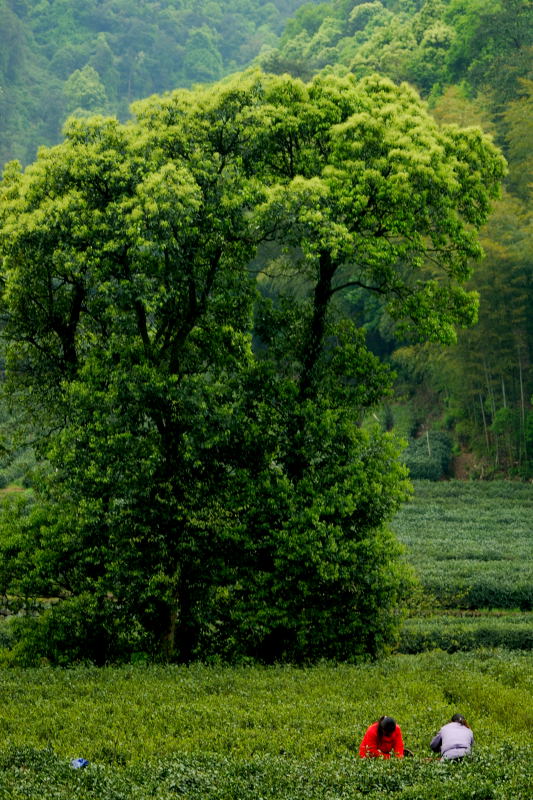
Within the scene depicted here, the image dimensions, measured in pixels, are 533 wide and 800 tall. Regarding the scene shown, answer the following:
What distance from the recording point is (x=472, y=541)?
31641mm

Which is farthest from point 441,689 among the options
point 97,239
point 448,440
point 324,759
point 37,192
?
point 448,440

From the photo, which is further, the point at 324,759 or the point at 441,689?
the point at 441,689

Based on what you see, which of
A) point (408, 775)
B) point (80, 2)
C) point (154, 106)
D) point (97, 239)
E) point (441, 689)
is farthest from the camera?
point (80, 2)

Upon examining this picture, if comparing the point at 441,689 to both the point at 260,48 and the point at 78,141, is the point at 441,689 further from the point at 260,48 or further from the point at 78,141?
the point at 260,48

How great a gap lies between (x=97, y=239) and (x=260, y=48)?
5891 inches

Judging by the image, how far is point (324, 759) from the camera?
403 inches

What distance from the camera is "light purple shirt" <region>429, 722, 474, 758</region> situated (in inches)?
396

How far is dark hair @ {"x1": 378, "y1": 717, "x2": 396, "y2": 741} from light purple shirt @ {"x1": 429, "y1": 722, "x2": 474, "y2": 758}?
0.67m

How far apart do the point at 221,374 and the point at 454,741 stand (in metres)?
9.55

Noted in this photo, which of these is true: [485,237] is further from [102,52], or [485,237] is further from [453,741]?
[102,52]

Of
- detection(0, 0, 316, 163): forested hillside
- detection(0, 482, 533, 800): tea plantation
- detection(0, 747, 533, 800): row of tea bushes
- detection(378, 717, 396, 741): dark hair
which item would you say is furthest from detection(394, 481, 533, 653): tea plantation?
detection(0, 0, 316, 163): forested hillside

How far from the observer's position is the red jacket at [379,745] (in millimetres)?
10094

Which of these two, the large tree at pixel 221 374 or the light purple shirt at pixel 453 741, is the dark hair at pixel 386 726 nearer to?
the light purple shirt at pixel 453 741

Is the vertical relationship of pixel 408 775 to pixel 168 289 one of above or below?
below
